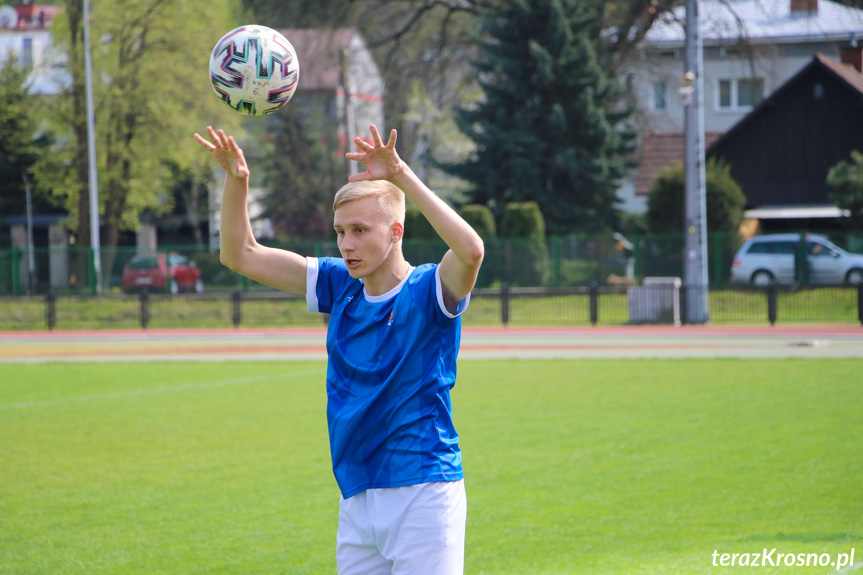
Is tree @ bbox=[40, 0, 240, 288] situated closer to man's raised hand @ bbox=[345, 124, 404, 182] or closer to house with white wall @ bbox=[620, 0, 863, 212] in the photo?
house with white wall @ bbox=[620, 0, 863, 212]

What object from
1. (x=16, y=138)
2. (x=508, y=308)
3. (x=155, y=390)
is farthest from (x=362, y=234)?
(x=16, y=138)

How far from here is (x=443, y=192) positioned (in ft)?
196

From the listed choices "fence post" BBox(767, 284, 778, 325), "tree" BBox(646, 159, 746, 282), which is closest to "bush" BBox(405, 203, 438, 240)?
"tree" BBox(646, 159, 746, 282)

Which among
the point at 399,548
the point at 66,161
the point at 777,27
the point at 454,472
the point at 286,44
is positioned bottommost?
the point at 399,548

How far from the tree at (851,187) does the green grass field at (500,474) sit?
19.2 m

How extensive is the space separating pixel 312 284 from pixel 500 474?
5105mm

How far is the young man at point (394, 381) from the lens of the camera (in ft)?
11.3

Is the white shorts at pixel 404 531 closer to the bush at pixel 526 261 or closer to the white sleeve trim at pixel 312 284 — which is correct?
the white sleeve trim at pixel 312 284

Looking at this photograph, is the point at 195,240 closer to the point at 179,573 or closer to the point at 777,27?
the point at 777,27

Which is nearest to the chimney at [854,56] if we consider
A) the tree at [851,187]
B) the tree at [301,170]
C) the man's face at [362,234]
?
the tree at [851,187]

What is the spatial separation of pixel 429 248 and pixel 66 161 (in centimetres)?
2164

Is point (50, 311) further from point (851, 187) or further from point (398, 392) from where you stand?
point (398, 392)

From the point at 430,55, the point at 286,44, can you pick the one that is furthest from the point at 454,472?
the point at 430,55

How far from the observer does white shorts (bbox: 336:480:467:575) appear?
3.41m
